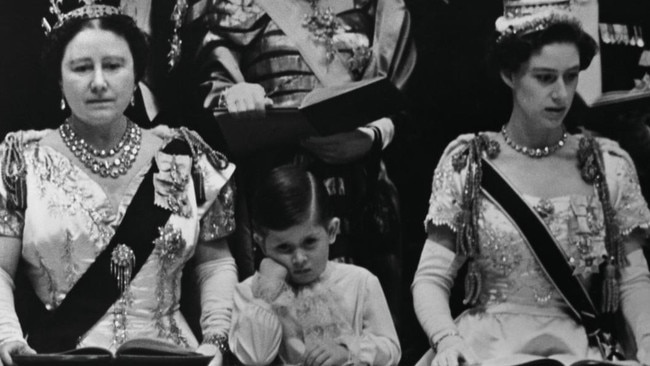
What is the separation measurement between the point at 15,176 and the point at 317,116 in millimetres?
754

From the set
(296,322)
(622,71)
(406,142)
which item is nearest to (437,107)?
(406,142)

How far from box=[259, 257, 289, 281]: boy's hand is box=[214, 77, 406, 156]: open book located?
0.37m

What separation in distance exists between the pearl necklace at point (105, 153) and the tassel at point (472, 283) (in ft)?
2.84

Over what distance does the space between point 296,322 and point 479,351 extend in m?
0.46

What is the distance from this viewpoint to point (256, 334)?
10.4 feet

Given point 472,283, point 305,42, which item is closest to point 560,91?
point 472,283

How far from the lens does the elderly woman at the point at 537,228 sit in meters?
3.40

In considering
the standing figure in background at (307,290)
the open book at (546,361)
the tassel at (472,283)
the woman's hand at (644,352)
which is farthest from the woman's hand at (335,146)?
the woman's hand at (644,352)

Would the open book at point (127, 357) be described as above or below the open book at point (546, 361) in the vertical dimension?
above

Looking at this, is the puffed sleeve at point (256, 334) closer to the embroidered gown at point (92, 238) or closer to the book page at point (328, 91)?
the embroidered gown at point (92, 238)

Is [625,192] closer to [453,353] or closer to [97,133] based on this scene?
[453,353]

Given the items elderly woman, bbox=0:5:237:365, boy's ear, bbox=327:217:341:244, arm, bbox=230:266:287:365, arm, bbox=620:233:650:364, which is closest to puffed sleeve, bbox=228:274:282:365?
arm, bbox=230:266:287:365

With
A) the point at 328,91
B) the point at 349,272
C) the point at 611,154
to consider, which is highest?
the point at 328,91

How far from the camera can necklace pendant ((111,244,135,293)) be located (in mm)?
3312
